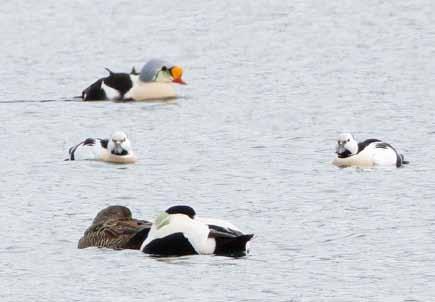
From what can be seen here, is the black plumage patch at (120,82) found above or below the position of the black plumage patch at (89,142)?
above

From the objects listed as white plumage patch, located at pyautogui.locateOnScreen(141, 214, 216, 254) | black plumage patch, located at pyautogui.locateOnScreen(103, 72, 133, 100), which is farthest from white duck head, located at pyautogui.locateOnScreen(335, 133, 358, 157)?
black plumage patch, located at pyautogui.locateOnScreen(103, 72, 133, 100)

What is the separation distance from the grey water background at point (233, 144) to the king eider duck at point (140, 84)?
0.35 meters

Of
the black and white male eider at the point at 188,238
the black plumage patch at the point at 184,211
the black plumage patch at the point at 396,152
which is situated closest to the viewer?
the black and white male eider at the point at 188,238

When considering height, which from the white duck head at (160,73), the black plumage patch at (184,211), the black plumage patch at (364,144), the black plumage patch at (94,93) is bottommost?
the black plumage patch at (184,211)

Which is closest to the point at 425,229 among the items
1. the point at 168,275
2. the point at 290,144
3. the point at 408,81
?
the point at 168,275

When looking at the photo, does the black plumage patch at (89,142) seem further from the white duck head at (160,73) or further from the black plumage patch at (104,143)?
the white duck head at (160,73)

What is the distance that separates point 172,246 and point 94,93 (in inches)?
598

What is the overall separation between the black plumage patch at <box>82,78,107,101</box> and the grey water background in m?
0.17

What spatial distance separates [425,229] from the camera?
20.2 metres

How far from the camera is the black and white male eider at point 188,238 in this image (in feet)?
61.4

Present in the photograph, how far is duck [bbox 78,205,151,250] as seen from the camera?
767 inches

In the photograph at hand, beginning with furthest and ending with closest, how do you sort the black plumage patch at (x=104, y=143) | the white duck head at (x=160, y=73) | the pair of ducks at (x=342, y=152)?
1. the white duck head at (x=160, y=73)
2. the black plumage patch at (x=104, y=143)
3. the pair of ducks at (x=342, y=152)

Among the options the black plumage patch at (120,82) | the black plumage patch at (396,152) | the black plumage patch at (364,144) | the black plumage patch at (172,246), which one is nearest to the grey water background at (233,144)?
the black plumage patch at (172,246)

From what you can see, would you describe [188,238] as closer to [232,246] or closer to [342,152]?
[232,246]
